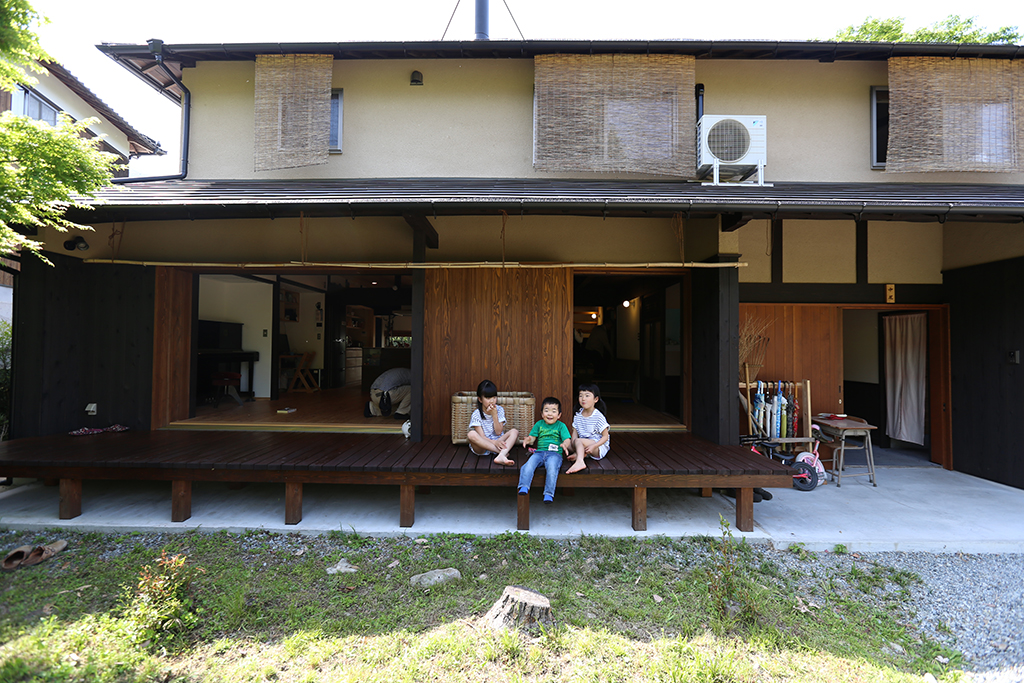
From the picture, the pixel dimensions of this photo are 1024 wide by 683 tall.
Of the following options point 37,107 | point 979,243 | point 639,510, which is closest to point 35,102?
point 37,107

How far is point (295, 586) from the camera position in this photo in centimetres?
291

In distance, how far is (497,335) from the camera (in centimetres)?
540

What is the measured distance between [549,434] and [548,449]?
0.14m

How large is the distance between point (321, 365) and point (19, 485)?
5966mm

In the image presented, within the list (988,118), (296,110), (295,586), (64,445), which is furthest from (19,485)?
(988,118)

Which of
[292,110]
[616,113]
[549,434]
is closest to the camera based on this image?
[549,434]

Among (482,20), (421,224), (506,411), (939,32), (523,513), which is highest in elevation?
(939,32)

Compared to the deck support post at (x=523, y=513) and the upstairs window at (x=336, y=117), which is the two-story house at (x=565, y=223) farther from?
the deck support post at (x=523, y=513)

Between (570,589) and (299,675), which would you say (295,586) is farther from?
(570,589)

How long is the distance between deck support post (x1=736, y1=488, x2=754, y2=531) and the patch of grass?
13.4 inches

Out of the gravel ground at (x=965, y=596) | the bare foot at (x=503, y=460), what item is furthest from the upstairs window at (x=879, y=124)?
the bare foot at (x=503, y=460)

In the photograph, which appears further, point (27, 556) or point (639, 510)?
point (639, 510)

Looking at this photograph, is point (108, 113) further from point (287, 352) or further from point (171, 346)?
point (171, 346)

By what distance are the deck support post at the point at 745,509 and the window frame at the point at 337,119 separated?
5871 millimetres
